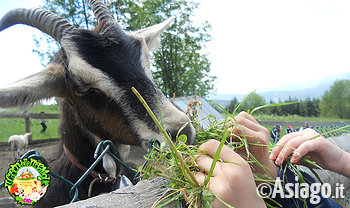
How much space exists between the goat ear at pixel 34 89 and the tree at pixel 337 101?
47412mm

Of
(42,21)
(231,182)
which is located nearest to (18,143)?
(42,21)

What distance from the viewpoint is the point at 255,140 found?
1250 mm

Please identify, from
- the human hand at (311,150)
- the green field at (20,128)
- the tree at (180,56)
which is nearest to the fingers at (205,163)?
the human hand at (311,150)

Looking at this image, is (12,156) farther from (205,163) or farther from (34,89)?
(205,163)

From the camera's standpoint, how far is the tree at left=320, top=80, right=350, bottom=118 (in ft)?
130

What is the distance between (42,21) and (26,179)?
8.97 ft

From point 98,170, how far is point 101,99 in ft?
3.15

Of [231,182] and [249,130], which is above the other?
[249,130]

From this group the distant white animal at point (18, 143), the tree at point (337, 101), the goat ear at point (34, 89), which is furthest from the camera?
the tree at point (337, 101)

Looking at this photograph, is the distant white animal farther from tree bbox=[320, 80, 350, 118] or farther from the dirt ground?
tree bbox=[320, 80, 350, 118]

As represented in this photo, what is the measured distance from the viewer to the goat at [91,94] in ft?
8.09

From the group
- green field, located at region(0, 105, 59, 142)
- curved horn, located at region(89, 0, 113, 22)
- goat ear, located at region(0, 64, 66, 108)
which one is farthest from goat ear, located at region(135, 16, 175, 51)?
green field, located at region(0, 105, 59, 142)

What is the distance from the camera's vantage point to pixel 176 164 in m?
0.92

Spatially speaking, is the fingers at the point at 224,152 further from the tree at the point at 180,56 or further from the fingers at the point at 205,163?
the tree at the point at 180,56
